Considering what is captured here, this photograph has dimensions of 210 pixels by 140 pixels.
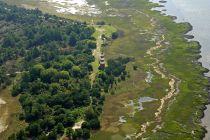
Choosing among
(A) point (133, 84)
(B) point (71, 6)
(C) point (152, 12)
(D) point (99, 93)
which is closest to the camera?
(D) point (99, 93)

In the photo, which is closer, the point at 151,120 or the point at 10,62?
the point at 151,120

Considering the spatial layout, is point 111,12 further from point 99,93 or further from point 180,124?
point 180,124

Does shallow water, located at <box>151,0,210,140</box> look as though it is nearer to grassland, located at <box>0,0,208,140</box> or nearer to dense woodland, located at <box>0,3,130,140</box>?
grassland, located at <box>0,0,208,140</box>

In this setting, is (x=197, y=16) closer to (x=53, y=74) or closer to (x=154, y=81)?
(x=154, y=81)

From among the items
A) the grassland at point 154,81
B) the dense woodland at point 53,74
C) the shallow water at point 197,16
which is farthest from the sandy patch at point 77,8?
the shallow water at point 197,16

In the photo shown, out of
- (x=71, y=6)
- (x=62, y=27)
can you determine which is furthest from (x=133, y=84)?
(x=71, y=6)

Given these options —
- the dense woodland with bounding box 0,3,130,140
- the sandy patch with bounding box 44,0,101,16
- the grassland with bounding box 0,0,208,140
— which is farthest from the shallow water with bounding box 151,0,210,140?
the sandy patch with bounding box 44,0,101,16

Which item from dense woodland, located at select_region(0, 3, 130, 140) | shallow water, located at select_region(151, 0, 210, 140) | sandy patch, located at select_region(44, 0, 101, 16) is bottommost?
dense woodland, located at select_region(0, 3, 130, 140)
